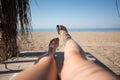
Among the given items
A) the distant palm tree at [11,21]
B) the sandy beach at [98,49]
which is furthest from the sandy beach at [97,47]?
the distant palm tree at [11,21]

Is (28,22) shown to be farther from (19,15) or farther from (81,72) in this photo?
(81,72)

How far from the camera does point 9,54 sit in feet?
10.4

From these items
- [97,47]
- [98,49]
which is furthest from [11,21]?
[97,47]

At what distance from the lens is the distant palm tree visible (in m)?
2.73

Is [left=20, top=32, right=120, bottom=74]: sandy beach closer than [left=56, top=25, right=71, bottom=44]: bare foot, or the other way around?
[left=56, top=25, right=71, bottom=44]: bare foot

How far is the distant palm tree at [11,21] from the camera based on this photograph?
273 centimetres

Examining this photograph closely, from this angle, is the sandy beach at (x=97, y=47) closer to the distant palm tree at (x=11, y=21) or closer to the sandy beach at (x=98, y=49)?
the sandy beach at (x=98, y=49)

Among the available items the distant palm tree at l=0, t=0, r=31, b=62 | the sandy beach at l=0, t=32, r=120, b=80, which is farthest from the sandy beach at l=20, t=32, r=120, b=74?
the distant palm tree at l=0, t=0, r=31, b=62

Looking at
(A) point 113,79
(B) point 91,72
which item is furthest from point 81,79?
(A) point 113,79

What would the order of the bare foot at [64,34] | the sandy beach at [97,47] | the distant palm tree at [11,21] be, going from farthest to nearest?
the sandy beach at [97,47]
the distant palm tree at [11,21]
the bare foot at [64,34]

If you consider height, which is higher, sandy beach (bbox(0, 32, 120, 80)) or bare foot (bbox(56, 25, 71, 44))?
bare foot (bbox(56, 25, 71, 44))

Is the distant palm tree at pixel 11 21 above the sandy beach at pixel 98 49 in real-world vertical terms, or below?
above

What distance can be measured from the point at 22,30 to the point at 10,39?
0.77 ft

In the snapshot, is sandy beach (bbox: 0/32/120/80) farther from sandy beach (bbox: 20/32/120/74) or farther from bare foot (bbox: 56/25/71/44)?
bare foot (bbox: 56/25/71/44)
